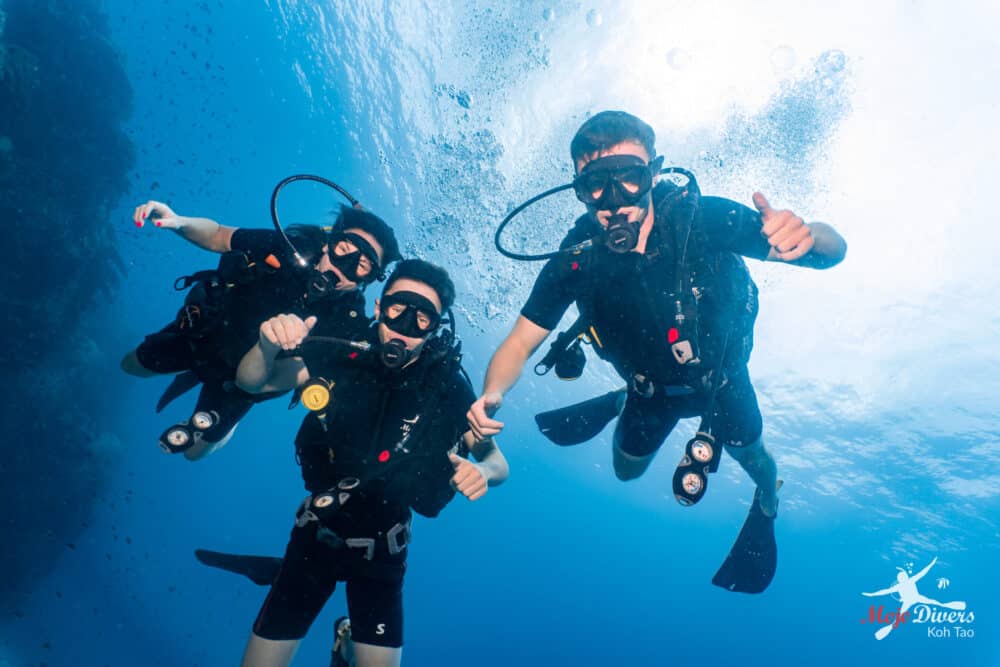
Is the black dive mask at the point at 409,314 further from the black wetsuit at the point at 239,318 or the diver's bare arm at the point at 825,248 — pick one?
the diver's bare arm at the point at 825,248

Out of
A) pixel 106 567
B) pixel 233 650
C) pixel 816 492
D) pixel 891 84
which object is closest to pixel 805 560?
pixel 816 492

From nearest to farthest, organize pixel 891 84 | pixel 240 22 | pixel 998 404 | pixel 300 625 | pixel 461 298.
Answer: pixel 300 625, pixel 891 84, pixel 998 404, pixel 240 22, pixel 461 298

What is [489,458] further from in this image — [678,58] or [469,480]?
[678,58]

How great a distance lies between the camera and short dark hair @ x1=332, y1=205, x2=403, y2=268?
5258 mm

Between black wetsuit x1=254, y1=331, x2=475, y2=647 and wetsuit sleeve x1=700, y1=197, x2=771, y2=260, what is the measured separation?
8.06ft

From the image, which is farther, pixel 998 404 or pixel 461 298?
pixel 461 298

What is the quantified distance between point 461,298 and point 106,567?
3297 centimetres

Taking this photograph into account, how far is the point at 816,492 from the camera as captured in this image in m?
32.0

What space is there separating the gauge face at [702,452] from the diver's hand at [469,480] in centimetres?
159

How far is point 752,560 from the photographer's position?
5.41 metres

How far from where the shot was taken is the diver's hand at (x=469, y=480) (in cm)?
332

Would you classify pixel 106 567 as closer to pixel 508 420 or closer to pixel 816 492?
pixel 508 420

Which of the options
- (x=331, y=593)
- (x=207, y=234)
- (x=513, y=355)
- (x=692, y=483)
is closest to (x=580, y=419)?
(x=513, y=355)

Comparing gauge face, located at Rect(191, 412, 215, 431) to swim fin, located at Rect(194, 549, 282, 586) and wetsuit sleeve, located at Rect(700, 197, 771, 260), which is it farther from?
wetsuit sleeve, located at Rect(700, 197, 771, 260)
